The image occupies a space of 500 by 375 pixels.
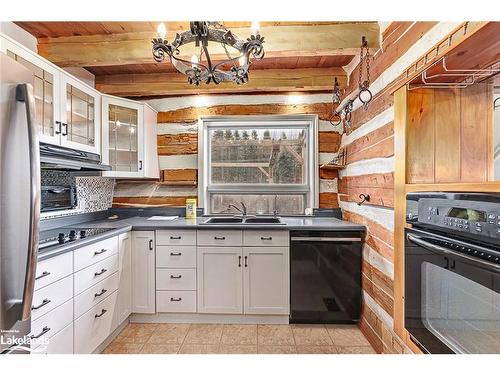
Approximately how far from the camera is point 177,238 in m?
2.41

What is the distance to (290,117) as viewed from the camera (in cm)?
302

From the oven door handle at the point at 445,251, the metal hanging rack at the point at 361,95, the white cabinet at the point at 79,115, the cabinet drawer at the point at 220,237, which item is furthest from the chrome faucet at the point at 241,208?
the oven door handle at the point at 445,251

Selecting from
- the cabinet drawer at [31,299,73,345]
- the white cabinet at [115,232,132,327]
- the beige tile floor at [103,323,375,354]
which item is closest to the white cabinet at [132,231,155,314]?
the white cabinet at [115,232,132,327]

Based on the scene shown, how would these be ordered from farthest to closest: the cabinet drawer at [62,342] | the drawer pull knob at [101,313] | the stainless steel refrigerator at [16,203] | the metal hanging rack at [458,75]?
the drawer pull knob at [101,313] → the cabinet drawer at [62,342] → the metal hanging rack at [458,75] → the stainless steel refrigerator at [16,203]

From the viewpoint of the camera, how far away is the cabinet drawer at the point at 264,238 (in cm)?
238

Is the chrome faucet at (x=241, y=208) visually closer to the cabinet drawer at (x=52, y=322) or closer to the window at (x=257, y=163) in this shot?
the window at (x=257, y=163)

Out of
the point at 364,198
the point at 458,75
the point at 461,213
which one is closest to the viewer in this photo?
the point at 461,213

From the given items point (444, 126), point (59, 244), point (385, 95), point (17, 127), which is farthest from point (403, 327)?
point (59, 244)

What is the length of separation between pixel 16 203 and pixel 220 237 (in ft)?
5.57

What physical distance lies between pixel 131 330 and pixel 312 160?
2.49 metres

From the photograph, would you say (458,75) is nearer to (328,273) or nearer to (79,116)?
(328,273)

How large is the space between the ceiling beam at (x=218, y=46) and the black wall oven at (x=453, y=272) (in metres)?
1.44

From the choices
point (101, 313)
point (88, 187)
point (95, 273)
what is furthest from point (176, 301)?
point (88, 187)

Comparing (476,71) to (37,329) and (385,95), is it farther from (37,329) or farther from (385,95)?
(37,329)
